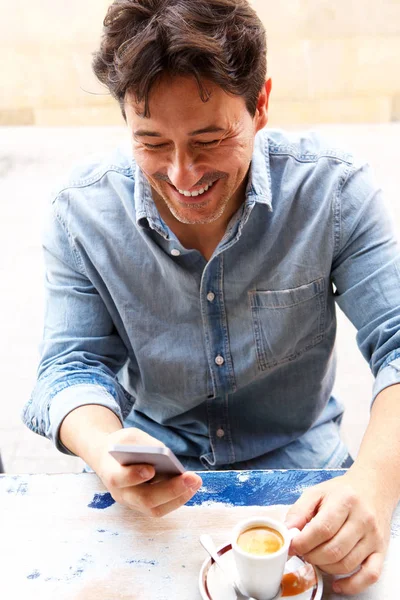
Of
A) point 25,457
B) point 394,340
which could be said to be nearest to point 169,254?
point 394,340

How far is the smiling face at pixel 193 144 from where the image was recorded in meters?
1.10

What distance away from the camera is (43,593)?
0.96 m

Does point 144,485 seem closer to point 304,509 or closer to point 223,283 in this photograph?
point 304,509

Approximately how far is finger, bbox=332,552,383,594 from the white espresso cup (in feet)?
0.28

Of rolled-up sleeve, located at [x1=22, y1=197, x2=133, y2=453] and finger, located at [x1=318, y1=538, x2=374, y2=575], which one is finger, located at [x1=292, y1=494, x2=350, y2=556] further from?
rolled-up sleeve, located at [x1=22, y1=197, x2=133, y2=453]

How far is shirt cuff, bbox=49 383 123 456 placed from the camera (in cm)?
120

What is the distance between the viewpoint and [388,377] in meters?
1.21

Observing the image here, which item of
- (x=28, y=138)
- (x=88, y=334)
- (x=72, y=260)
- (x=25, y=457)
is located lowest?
(x=25, y=457)

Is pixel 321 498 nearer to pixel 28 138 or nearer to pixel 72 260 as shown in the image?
pixel 72 260

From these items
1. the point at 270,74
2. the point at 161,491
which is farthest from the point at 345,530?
A: the point at 270,74

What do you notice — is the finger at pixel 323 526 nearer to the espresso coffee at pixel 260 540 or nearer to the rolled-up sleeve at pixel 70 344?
the espresso coffee at pixel 260 540

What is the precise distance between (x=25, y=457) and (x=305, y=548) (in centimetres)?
175

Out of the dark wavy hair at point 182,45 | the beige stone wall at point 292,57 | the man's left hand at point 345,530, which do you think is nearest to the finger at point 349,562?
the man's left hand at point 345,530

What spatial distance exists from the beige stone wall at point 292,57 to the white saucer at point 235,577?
4.29 meters
